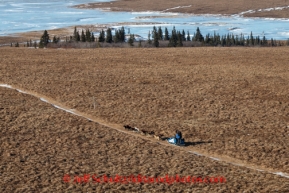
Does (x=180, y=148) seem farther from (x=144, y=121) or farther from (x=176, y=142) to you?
(x=144, y=121)

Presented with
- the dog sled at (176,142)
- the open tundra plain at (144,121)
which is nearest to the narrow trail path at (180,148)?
the open tundra plain at (144,121)

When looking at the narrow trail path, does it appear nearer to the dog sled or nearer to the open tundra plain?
the open tundra plain

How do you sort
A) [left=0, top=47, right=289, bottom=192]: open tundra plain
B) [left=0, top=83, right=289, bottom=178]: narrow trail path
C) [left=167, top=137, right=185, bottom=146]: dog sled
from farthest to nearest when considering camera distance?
[left=167, top=137, right=185, bottom=146]: dog sled < [left=0, top=83, right=289, bottom=178]: narrow trail path < [left=0, top=47, right=289, bottom=192]: open tundra plain

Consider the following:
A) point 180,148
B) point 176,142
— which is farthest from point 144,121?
point 180,148

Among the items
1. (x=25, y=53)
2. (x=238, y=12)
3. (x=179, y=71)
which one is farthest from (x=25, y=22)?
(x=179, y=71)

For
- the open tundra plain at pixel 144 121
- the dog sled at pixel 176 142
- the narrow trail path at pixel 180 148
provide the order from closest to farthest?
1. the open tundra plain at pixel 144 121
2. the narrow trail path at pixel 180 148
3. the dog sled at pixel 176 142

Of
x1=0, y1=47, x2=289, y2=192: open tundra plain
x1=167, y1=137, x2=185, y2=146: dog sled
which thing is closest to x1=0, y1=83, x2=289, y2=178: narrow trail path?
x1=0, y1=47, x2=289, y2=192: open tundra plain

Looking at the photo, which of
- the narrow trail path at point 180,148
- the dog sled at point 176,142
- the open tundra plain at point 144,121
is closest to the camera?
the open tundra plain at point 144,121

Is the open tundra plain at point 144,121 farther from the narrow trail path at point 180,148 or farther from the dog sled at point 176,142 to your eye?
the dog sled at point 176,142
